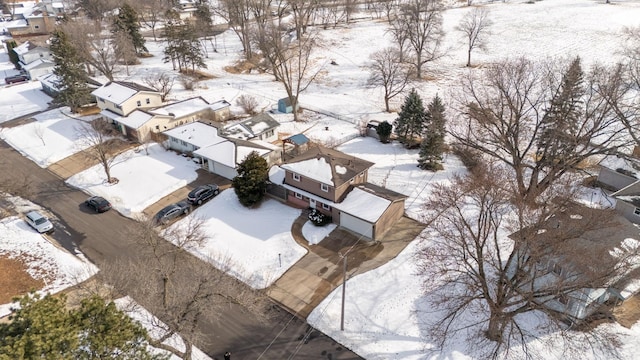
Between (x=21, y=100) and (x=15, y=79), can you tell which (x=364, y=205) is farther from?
(x=15, y=79)

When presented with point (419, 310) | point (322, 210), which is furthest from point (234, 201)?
point (419, 310)

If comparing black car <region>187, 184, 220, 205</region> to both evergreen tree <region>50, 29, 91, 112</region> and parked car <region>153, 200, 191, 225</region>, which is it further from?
evergreen tree <region>50, 29, 91, 112</region>

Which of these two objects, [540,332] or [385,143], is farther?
[385,143]

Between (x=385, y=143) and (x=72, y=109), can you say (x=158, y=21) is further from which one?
(x=385, y=143)

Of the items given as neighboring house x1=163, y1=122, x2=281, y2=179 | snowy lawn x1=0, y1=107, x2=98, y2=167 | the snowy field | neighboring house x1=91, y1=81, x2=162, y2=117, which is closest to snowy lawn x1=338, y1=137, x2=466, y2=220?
the snowy field

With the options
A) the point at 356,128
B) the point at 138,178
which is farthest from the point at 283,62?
the point at 138,178

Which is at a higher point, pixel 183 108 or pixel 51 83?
pixel 183 108

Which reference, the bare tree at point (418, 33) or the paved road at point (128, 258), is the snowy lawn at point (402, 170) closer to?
the paved road at point (128, 258)
